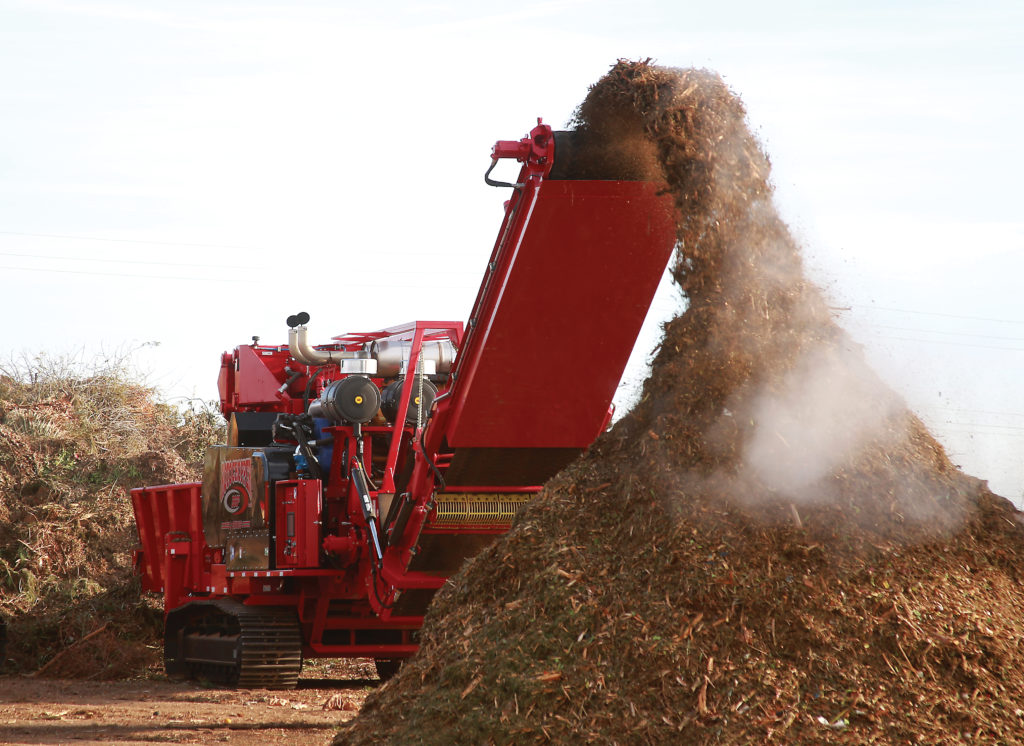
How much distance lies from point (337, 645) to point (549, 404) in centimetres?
311

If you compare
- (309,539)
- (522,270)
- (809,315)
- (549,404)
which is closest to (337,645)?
(309,539)

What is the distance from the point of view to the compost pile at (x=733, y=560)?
440cm

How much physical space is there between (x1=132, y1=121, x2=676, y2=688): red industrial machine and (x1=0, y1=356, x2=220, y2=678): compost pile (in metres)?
0.87

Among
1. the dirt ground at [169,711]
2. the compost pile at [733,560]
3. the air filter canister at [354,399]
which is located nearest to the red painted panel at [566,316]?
the compost pile at [733,560]

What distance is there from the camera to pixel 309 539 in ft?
27.5

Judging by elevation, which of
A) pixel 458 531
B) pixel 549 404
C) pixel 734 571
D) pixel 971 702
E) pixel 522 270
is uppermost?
pixel 522 270

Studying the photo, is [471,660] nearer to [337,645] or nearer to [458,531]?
[458,531]

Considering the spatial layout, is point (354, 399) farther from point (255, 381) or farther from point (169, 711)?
point (169, 711)

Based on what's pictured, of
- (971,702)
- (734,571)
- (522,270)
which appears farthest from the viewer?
(522,270)

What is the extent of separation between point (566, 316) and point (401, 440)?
221 cm

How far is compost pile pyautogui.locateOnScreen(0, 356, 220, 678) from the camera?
11.1 metres

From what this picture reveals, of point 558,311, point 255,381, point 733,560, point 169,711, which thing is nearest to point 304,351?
point 255,381

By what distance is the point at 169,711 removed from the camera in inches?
335

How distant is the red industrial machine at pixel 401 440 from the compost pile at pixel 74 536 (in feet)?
2.85
